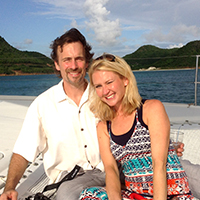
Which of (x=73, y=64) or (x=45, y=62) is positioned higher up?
(x=45, y=62)

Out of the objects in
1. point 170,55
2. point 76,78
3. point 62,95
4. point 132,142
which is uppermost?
point 170,55

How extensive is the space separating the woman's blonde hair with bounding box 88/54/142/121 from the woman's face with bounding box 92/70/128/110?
0.02 metres

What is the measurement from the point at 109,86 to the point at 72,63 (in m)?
0.39

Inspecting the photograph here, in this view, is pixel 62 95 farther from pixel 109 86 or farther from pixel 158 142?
pixel 158 142

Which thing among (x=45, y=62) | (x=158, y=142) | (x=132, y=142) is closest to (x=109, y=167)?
(x=132, y=142)

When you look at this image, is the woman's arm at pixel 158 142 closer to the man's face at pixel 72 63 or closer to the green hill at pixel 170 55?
the man's face at pixel 72 63

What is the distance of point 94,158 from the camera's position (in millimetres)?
1563

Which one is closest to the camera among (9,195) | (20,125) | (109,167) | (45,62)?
(9,195)

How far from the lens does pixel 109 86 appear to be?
1332 millimetres

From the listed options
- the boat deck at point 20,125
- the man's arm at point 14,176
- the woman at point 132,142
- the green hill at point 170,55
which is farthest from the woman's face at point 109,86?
the green hill at point 170,55

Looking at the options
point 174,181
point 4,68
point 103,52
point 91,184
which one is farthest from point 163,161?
point 4,68

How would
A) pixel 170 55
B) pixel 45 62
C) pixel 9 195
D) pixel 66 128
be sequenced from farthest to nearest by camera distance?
pixel 170 55 → pixel 45 62 → pixel 66 128 → pixel 9 195

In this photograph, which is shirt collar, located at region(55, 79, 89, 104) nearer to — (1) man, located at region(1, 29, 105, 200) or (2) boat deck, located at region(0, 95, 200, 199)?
(1) man, located at region(1, 29, 105, 200)

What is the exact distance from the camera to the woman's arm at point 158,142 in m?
1.16
